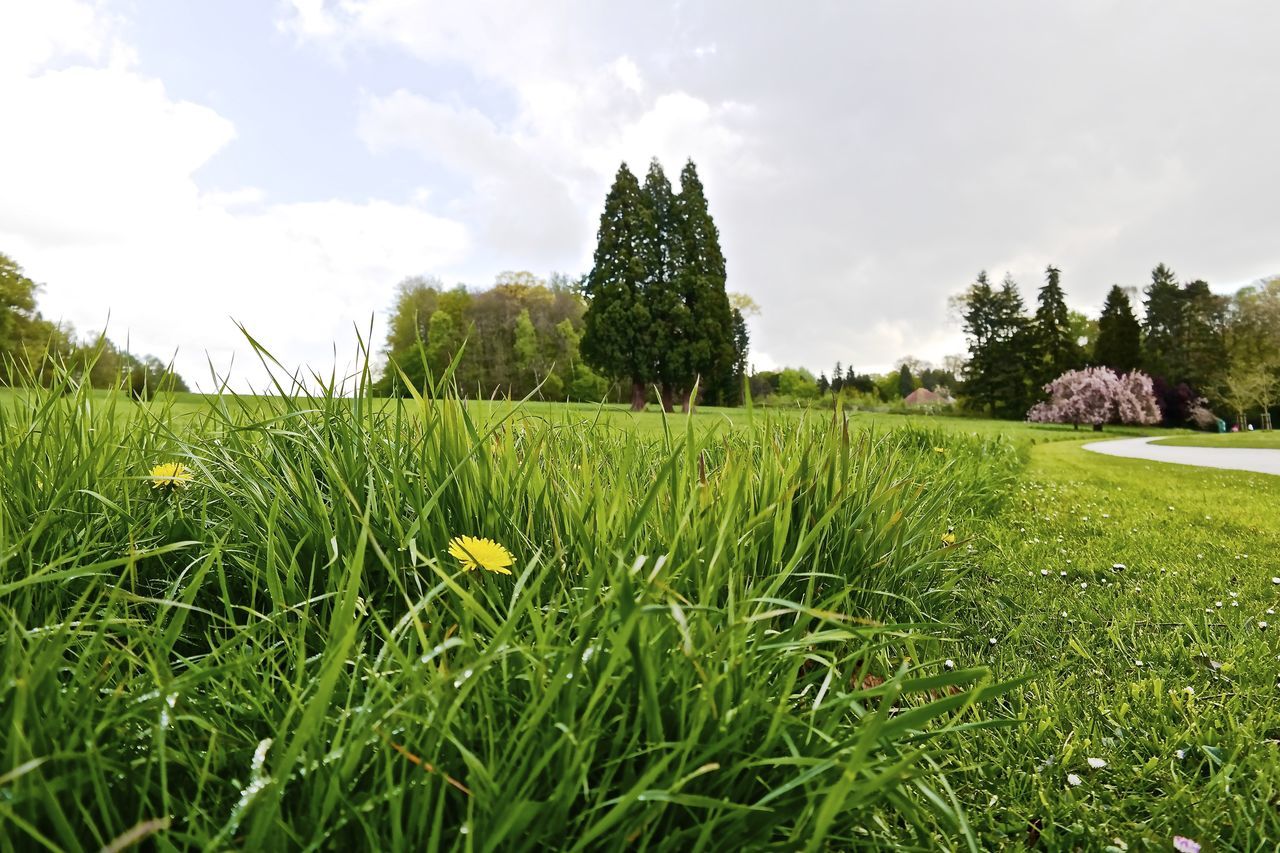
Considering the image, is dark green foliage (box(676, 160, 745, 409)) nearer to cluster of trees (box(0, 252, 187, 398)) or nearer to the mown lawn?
the mown lawn

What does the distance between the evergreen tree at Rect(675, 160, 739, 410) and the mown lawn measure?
827 inches

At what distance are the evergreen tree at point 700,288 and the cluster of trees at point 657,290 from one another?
0.12 feet

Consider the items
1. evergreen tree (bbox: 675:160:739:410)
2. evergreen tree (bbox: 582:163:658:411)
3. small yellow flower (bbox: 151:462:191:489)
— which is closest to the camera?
small yellow flower (bbox: 151:462:191:489)

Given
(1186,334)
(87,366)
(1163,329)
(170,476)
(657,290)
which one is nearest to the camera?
(170,476)

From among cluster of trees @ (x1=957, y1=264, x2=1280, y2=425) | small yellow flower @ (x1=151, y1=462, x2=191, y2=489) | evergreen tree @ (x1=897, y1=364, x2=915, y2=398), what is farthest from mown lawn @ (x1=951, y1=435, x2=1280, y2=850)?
evergreen tree @ (x1=897, y1=364, x2=915, y2=398)

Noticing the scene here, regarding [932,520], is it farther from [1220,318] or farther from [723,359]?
[1220,318]

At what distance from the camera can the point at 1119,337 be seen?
3812 cm

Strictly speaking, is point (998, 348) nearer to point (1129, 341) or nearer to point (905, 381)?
point (1129, 341)

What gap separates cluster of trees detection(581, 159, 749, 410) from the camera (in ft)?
78.1

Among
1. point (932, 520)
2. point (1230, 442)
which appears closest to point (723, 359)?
point (1230, 442)

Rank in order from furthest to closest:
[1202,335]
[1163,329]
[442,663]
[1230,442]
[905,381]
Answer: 1. [905,381]
2. [1163,329]
3. [1202,335]
4. [1230,442]
5. [442,663]

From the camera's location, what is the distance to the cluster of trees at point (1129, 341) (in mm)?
34719

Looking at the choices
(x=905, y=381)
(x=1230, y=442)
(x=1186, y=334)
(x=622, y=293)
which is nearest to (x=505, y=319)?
(x=622, y=293)

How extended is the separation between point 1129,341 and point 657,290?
3066 centimetres
